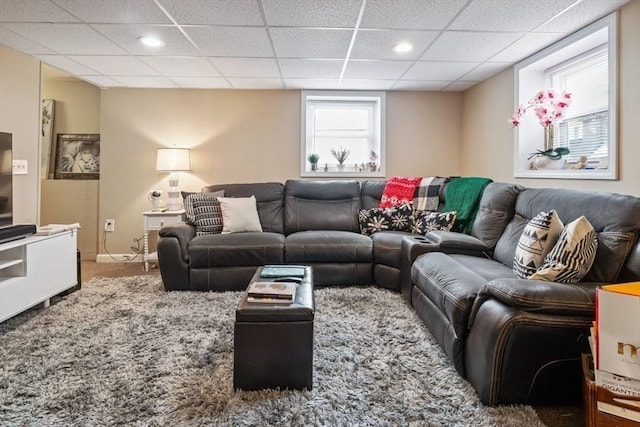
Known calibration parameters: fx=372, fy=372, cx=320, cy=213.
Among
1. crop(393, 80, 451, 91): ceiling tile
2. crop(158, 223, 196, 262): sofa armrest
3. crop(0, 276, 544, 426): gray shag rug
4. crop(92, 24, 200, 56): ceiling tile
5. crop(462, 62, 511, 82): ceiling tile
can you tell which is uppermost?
crop(393, 80, 451, 91): ceiling tile

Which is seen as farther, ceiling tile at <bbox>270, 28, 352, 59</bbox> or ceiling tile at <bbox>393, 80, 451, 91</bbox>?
ceiling tile at <bbox>393, 80, 451, 91</bbox>

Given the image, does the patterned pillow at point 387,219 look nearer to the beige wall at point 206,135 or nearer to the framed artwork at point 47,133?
the beige wall at point 206,135

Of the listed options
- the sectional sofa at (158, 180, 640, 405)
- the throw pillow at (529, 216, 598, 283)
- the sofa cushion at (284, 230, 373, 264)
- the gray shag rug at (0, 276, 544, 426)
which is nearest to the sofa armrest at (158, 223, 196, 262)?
the sectional sofa at (158, 180, 640, 405)

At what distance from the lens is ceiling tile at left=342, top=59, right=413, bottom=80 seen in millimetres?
3445

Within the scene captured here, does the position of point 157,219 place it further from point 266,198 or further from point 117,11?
point 117,11

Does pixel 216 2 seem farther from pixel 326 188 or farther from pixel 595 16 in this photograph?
pixel 595 16

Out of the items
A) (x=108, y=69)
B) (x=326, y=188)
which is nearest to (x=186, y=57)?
(x=108, y=69)

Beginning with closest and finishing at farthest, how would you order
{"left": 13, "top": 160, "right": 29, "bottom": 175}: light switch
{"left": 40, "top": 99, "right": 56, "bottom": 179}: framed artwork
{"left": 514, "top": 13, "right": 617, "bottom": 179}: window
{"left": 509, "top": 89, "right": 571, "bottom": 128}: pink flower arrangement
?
1. {"left": 514, "top": 13, "right": 617, "bottom": 179}: window
2. {"left": 509, "top": 89, "right": 571, "bottom": 128}: pink flower arrangement
3. {"left": 13, "top": 160, "right": 29, "bottom": 175}: light switch
4. {"left": 40, "top": 99, "right": 56, "bottom": 179}: framed artwork

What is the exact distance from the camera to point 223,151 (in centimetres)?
448

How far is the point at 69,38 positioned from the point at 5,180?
1.16 metres

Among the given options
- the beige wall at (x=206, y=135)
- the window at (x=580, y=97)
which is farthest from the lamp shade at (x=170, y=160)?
the window at (x=580, y=97)

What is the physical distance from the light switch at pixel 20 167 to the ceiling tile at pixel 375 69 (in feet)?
9.68

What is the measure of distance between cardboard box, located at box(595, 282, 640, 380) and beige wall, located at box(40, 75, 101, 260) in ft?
16.0

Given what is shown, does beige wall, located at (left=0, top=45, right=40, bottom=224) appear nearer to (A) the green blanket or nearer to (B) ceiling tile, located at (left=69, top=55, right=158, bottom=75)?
(B) ceiling tile, located at (left=69, top=55, right=158, bottom=75)
